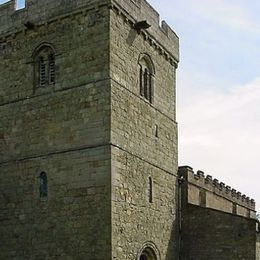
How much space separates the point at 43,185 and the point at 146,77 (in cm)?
526

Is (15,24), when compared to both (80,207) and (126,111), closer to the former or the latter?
(126,111)

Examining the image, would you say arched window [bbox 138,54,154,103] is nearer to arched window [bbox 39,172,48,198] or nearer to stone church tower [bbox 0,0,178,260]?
stone church tower [bbox 0,0,178,260]

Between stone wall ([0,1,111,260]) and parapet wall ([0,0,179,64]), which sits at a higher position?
parapet wall ([0,0,179,64])

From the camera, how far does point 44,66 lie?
20625 millimetres

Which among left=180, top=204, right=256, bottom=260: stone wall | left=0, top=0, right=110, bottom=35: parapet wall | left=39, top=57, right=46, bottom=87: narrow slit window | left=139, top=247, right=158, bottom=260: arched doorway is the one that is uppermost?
left=0, top=0, right=110, bottom=35: parapet wall

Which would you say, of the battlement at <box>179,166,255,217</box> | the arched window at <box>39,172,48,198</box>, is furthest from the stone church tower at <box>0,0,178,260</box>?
the battlement at <box>179,166,255,217</box>

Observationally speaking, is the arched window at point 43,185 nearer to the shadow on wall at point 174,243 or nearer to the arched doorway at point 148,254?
the arched doorway at point 148,254

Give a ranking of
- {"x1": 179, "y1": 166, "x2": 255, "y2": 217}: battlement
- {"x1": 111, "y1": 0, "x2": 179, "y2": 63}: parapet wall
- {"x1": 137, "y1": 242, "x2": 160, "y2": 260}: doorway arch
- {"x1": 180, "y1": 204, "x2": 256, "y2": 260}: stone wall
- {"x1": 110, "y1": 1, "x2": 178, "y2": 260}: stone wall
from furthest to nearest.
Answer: {"x1": 179, "y1": 166, "x2": 255, "y2": 217}: battlement, {"x1": 180, "y1": 204, "x2": 256, "y2": 260}: stone wall, {"x1": 111, "y1": 0, "x2": 179, "y2": 63}: parapet wall, {"x1": 137, "y1": 242, "x2": 160, "y2": 260}: doorway arch, {"x1": 110, "y1": 1, "x2": 178, "y2": 260}: stone wall

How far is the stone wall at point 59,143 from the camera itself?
1855 cm

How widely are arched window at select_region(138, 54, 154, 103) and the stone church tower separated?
4 cm

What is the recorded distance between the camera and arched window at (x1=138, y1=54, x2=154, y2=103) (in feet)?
70.1

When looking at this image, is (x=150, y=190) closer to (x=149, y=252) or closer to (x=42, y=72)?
(x=149, y=252)

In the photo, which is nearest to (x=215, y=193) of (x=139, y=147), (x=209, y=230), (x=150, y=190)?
(x=209, y=230)

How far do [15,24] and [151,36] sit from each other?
468cm
